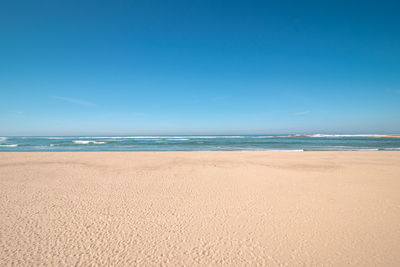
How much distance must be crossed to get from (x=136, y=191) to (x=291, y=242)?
187 inches

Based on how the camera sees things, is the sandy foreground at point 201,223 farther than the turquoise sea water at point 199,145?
No

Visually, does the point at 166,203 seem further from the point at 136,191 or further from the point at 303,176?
the point at 303,176

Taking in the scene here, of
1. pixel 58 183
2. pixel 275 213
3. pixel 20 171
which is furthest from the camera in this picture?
pixel 20 171

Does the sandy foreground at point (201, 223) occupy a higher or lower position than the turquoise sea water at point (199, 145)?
lower

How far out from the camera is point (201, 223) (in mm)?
4117

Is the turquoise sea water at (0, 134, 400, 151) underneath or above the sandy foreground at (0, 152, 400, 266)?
above

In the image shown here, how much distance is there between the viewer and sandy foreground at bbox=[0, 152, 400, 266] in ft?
10.1

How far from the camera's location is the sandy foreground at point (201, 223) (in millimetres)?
3074

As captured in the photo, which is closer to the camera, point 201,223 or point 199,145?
point 201,223

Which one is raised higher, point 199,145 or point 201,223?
point 199,145

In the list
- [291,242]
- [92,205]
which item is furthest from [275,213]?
[92,205]

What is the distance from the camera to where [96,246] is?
130 inches

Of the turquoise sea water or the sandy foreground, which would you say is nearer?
the sandy foreground

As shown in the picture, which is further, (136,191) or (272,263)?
(136,191)
